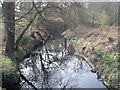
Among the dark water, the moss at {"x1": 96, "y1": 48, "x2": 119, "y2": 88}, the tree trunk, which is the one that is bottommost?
the dark water

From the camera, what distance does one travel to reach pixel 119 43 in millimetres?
12984

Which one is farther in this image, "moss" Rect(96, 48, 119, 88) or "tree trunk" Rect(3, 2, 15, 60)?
"tree trunk" Rect(3, 2, 15, 60)

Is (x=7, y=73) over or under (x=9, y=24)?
under

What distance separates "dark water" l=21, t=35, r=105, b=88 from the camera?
1066cm

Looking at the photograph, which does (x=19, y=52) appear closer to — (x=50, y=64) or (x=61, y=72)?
(x=50, y=64)

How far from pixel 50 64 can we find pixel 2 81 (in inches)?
225

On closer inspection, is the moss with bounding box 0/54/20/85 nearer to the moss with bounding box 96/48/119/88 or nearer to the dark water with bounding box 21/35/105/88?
the dark water with bounding box 21/35/105/88

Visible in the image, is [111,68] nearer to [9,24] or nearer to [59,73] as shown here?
[59,73]

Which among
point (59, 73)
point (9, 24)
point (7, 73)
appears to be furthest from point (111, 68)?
point (9, 24)

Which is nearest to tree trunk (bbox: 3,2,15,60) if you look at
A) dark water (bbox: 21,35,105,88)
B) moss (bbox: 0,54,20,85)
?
dark water (bbox: 21,35,105,88)

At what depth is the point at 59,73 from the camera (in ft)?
41.1

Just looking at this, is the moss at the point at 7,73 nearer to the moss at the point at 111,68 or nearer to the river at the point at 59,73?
the river at the point at 59,73

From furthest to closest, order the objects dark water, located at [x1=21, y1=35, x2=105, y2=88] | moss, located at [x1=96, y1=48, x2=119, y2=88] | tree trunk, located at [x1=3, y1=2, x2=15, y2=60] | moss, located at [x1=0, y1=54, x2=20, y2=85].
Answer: dark water, located at [x1=21, y1=35, x2=105, y2=88], tree trunk, located at [x1=3, y1=2, x2=15, y2=60], moss, located at [x1=96, y1=48, x2=119, y2=88], moss, located at [x1=0, y1=54, x2=20, y2=85]

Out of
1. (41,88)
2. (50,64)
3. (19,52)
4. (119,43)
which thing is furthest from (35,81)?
(119,43)
